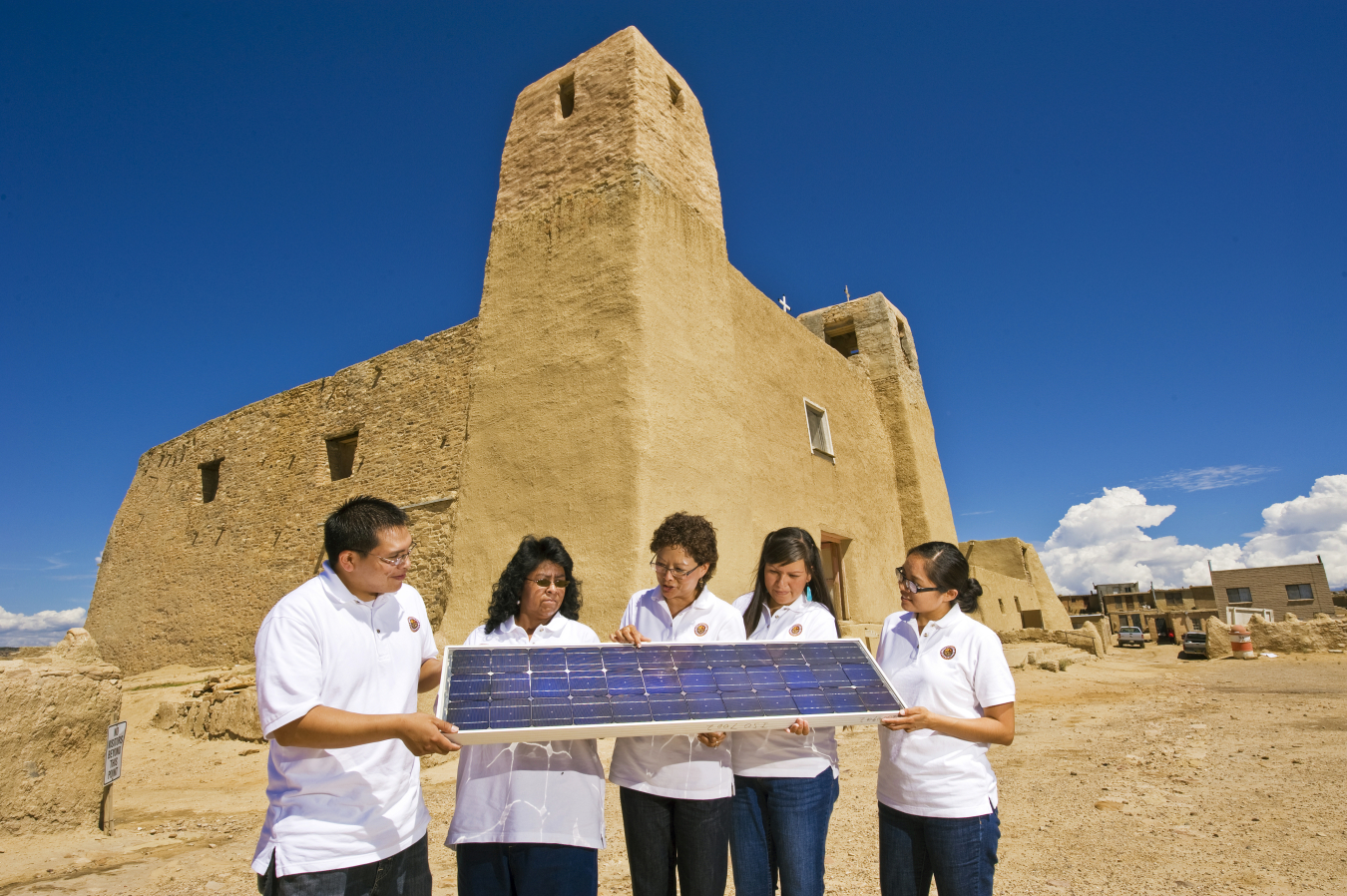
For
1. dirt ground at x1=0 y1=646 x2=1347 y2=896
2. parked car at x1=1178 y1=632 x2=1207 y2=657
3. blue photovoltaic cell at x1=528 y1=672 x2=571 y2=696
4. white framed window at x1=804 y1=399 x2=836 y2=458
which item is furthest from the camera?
parked car at x1=1178 y1=632 x2=1207 y2=657

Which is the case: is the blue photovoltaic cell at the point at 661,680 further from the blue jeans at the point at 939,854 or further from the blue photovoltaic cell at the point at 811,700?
the blue jeans at the point at 939,854

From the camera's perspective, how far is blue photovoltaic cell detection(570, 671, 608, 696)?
8.18 feet

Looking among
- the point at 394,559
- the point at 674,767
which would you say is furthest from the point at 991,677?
the point at 394,559

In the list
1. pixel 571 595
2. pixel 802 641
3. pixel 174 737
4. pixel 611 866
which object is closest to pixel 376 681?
pixel 571 595

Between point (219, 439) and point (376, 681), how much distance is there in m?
16.3

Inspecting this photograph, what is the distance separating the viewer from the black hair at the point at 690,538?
3.11 meters

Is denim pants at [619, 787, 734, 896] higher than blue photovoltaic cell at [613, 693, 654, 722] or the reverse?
the reverse

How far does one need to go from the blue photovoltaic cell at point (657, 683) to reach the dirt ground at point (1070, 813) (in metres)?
1.95

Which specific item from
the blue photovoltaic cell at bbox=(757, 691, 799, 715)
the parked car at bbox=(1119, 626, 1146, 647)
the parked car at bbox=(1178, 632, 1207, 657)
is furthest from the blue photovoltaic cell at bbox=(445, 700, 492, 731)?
the parked car at bbox=(1119, 626, 1146, 647)

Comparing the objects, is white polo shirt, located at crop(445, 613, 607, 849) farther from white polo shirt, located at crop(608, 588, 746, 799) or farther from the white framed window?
the white framed window

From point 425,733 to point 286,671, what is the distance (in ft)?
1.39

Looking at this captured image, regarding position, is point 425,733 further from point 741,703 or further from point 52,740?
point 52,740

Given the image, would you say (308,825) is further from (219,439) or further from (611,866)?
(219,439)

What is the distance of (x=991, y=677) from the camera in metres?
2.61
